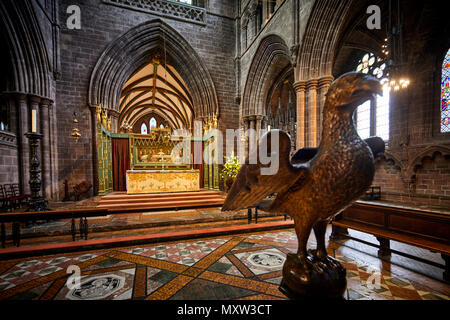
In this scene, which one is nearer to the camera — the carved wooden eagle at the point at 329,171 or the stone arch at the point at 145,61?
the carved wooden eagle at the point at 329,171

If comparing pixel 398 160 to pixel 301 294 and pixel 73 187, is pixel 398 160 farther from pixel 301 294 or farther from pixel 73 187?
pixel 73 187

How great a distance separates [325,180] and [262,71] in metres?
9.05

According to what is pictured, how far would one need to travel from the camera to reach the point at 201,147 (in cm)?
923

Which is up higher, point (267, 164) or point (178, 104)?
point (178, 104)

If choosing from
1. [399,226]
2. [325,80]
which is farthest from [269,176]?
[325,80]

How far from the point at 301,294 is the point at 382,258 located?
7.62 ft

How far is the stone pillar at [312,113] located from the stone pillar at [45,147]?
8839 mm

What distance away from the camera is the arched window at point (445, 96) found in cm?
597

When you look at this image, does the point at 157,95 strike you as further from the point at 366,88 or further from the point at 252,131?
the point at 366,88

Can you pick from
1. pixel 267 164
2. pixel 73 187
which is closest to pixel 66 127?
pixel 73 187

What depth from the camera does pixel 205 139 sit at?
30.2ft

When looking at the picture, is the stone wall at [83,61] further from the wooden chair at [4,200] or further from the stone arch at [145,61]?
the wooden chair at [4,200]

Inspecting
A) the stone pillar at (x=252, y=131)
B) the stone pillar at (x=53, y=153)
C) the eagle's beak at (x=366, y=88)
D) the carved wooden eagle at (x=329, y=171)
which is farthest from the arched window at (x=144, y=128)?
the eagle's beak at (x=366, y=88)

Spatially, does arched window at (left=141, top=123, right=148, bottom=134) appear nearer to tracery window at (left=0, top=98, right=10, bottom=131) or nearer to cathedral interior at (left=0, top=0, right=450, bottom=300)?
cathedral interior at (left=0, top=0, right=450, bottom=300)
